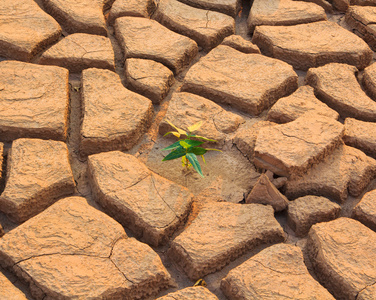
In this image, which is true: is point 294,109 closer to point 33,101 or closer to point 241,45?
point 241,45

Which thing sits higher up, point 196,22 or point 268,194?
point 196,22

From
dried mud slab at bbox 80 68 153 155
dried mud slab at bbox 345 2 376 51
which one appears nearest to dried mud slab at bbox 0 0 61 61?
dried mud slab at bbox 80 68 153 155

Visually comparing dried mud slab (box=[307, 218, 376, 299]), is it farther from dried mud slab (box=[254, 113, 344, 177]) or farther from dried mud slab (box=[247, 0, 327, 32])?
dried mud slab (box=[247, 0, 327, 32])

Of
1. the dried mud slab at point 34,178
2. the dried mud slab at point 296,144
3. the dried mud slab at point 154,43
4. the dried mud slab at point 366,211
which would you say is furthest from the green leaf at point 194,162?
the dried mud slab at point 154,43

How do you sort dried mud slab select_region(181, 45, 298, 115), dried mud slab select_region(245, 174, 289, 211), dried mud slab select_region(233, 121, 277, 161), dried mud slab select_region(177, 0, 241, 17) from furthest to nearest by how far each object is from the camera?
dried mud slab select_region(177, 0, 241, 17) < dried mud slab select_region(181, 45, 298, 115) < dried mud slab select_region(233, 121, 277, 161) < dried mud slab select_region(245, 174, 289, 211)

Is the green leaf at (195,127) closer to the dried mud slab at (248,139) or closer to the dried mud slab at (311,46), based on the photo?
the dried mud slab at (248,139)

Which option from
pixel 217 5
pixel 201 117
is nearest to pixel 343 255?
pixel 201 117
